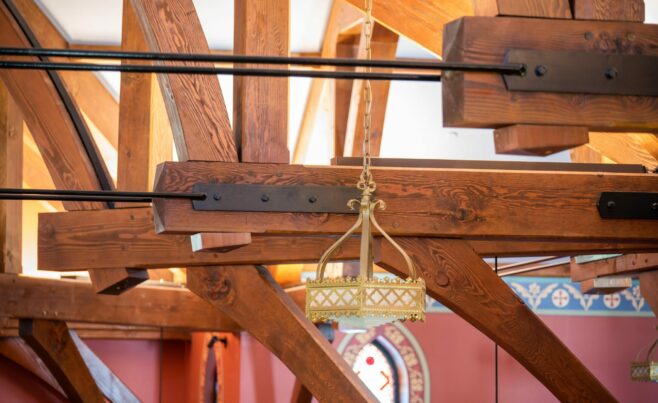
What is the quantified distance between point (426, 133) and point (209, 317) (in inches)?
81.0

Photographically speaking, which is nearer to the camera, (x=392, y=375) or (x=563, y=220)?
(x=563, y=220)

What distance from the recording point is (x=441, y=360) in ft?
29.6

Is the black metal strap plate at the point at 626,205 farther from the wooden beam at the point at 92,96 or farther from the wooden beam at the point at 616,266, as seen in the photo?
the wooden beam at the point at 92,96

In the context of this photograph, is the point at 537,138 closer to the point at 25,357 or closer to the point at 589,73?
the point at 589,73

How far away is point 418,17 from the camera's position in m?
5.61

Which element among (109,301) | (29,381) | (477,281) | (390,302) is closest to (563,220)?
(477,281)

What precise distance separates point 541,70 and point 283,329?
232cm

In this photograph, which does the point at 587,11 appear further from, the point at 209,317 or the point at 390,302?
the point at 209,317

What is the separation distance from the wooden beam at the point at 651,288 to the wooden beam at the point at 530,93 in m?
3.31

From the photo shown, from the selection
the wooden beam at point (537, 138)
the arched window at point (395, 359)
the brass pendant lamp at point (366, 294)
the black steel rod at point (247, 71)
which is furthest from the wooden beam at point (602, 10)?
the arched window at point (395, 359)

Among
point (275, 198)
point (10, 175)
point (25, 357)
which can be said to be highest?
point (10, 175)

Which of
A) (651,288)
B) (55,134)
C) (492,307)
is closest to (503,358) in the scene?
(651,288)

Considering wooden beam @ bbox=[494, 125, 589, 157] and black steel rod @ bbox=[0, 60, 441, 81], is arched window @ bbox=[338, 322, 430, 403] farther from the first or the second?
black steel rod @ bbox=[0, 60, 441, 81]

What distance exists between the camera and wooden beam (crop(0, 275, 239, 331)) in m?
7.30
